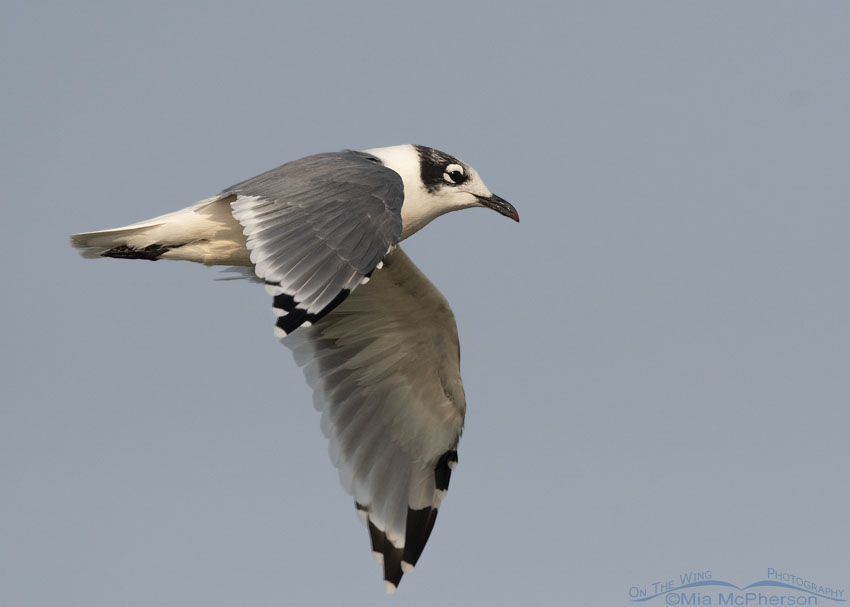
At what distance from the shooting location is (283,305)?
5012 millimetres

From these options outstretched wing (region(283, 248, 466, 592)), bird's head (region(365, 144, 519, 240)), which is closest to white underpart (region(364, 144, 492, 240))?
bird's head (region(365, 144, 519, 240))

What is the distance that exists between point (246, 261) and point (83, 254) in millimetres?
889

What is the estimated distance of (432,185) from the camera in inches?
292

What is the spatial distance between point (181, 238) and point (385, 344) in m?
1.97

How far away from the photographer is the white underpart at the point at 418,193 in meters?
7.29

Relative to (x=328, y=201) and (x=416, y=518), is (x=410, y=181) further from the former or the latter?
(x=416, y=518)

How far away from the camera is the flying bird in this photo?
6.59 m

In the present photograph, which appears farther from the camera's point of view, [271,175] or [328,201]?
[271,175]

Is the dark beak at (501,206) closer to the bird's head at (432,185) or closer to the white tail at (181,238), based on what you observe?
the bird's head at (432,185)

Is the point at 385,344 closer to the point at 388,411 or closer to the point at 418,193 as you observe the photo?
the point at 388,411

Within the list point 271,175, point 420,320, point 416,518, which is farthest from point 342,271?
point 416,518

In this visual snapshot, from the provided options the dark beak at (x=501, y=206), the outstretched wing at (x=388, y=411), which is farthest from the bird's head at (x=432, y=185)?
the outstretched wing at (x=388, y=411)

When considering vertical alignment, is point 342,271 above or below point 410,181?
below

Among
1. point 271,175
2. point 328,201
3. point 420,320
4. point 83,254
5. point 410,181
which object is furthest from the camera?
point 420,320
